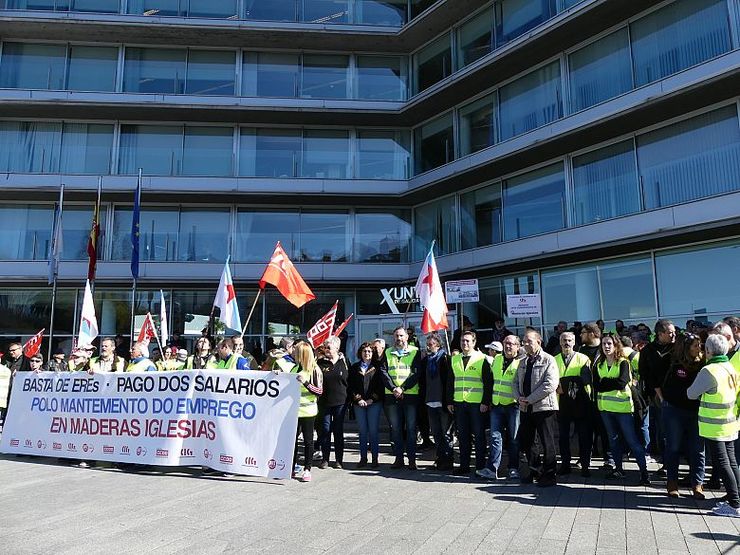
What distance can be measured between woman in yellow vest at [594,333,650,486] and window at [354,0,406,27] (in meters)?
19.0

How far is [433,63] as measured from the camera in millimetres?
22797

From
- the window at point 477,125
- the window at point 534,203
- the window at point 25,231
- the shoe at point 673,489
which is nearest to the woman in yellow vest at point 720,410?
the shoe at point 673,489

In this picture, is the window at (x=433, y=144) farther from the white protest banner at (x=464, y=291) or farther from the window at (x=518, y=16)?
the white protest banner at (x=464, y=291)

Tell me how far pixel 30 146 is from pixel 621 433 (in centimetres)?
2367

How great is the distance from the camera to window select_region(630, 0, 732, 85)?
46.9ft

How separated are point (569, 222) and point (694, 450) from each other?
1131 centimetres

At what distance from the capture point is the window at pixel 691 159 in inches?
555

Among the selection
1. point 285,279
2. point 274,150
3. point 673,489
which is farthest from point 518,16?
point 673,489

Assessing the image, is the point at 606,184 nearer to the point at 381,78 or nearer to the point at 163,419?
the point at 381,78

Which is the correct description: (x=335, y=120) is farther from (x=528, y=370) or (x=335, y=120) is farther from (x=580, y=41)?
(x=528, y=370)

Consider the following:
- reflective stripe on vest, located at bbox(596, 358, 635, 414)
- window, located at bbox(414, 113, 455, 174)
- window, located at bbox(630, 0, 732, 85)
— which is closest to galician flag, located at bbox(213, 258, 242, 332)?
reflective stripe on vest, located at bbox(596, 358, 635, 414)

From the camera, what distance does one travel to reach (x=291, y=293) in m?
11.3

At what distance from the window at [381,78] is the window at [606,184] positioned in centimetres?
865

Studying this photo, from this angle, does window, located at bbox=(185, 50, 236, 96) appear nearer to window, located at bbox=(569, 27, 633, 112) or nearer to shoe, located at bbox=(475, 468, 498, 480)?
window, located at bbox=(569, 27, 633, 112)
